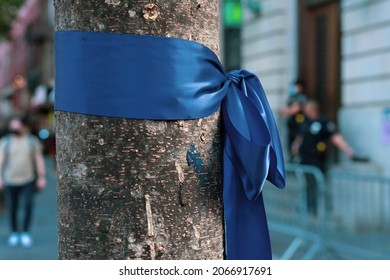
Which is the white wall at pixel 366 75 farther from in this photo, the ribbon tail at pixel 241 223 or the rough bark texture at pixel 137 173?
the rough bark texture at pixel 137 173

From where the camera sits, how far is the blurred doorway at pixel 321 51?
509 inches

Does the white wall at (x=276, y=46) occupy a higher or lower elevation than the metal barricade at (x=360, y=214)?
higher

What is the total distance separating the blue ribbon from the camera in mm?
2012

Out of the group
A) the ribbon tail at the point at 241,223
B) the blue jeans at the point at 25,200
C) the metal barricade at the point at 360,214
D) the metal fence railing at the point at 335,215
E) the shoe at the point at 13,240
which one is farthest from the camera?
the blue jeans at the point at 25,200

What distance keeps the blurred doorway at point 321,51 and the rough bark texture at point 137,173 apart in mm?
10956

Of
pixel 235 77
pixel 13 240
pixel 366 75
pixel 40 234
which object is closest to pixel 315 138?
pixel 366 75

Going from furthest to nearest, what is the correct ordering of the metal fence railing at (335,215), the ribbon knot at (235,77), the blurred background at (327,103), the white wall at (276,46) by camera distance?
the white wall at (276,46)
the blurred background at (327,103)
the metal fence railing at (335,215)
the ribbon knot at (235,77)

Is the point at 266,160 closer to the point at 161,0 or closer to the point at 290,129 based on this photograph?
the point at 161,0

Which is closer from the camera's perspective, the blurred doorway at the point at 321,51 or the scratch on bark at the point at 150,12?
the scratch on bark at the point at 150,12

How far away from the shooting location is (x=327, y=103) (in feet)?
43.3

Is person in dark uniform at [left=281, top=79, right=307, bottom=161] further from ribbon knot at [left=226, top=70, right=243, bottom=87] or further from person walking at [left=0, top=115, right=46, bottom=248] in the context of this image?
ribbon knot at [left=226, top=70, right=243, bottom=87]

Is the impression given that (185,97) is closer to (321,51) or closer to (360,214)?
(360,214)

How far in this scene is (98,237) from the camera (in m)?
2.06

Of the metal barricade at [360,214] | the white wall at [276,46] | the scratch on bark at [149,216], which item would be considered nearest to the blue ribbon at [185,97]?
the scratch on bark at [149,216]
